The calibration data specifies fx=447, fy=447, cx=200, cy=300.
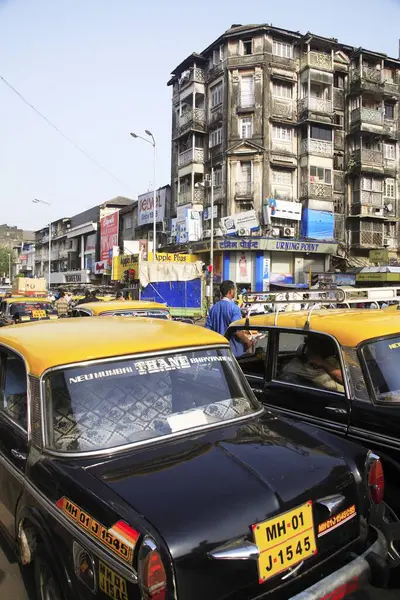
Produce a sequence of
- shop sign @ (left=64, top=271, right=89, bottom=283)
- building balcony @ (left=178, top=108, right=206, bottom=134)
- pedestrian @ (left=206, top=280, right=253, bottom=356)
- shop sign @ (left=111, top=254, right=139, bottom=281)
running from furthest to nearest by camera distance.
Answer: shop sign @ (left=64, top=271, right=89, bottom=283) → building balcony @ (left=178, top=108, right=206, bottom=134) → shop sign @ (left=111, top=254, right=139, bottom=281) → pedestrian @ (left=206, top=280, right=253, bottom=356)

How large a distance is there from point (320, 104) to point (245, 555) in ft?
120

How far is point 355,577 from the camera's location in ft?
7.20

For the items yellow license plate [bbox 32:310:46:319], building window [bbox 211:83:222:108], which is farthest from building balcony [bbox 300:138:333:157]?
yellow license plate [bbox 32:310:46:319]

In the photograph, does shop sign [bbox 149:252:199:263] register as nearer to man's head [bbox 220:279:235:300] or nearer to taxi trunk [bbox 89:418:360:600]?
man's head [bbox 220:279:235:300]

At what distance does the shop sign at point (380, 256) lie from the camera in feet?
108

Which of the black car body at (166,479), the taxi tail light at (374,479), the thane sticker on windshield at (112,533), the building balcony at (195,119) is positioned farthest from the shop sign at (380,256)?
the thane sticker on windshield at (112,533)

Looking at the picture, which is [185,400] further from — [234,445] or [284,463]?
[284,463]

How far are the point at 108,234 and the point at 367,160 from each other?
85.9ft

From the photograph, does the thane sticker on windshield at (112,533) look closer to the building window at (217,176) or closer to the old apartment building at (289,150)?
the old apartment building at (289,150)

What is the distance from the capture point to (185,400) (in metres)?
2.91

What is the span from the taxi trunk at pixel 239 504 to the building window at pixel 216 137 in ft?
113

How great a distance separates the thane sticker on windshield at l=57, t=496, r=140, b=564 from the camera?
1748mm

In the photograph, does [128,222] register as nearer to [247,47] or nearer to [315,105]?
[247,47]

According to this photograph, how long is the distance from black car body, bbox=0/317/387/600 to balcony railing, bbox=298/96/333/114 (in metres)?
34.1
